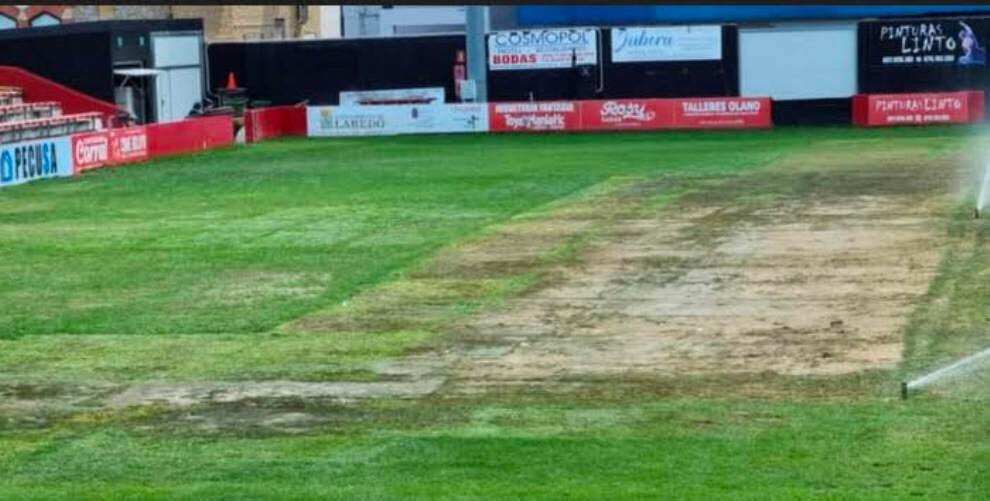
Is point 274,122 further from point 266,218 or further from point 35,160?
point 266,218

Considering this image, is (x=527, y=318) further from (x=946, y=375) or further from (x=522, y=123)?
(x=522, y=123)

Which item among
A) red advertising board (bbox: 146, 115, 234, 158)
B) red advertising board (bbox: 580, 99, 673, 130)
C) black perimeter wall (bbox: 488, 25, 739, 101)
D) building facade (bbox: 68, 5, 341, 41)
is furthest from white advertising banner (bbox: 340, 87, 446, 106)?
red advertising board (bbox: 146, 115, 234, 158)

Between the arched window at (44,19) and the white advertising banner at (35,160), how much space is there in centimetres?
3412

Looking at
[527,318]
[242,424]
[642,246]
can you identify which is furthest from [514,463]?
[642,246]

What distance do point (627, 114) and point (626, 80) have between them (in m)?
5.12

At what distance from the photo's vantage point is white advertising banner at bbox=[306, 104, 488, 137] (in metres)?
66.9

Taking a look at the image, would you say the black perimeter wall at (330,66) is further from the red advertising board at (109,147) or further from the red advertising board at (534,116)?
the red advertising board at (109,147)

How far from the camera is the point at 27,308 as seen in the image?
82.0 ft

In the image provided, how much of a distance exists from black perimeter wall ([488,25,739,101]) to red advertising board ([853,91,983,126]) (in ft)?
21.0

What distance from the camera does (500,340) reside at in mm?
21516

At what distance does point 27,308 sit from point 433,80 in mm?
49094

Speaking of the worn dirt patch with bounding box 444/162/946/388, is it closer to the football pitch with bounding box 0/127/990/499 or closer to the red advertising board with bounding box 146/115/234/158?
the football pitch with bounding box 0/127/990/499

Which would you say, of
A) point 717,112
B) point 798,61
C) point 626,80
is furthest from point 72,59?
point 798,61

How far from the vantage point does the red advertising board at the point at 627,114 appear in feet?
214
